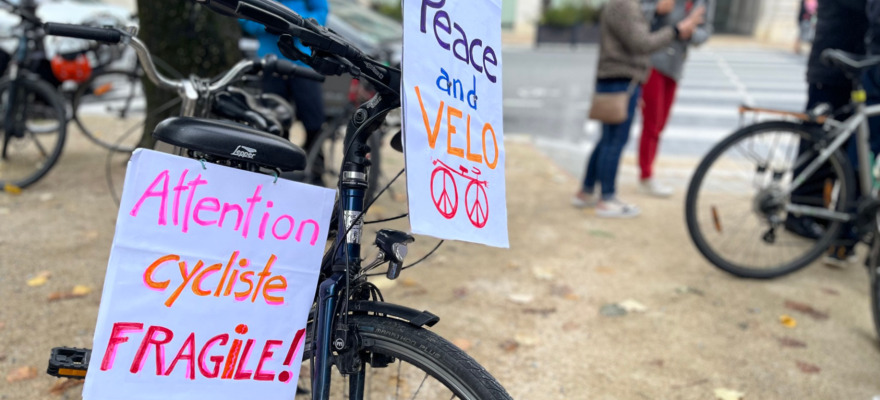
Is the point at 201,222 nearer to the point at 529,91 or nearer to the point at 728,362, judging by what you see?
the point at 728,362

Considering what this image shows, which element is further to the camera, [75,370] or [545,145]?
[545,145]

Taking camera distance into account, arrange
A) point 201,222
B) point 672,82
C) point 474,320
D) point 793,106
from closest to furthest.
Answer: point 201,222
point 474,320
point 672,82
point 793,106

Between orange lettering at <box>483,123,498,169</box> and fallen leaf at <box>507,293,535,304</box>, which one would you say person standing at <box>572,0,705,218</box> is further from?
orange lettering at <box>483,123,498,169</box>

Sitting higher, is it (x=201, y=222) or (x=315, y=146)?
(x=315, y=146)

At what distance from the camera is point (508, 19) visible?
94.9 ft

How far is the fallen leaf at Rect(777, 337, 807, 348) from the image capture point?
3381mm

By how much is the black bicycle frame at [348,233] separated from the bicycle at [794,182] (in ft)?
9.22

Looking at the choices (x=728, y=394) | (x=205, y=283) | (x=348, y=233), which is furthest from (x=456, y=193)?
(x=728, y=394)

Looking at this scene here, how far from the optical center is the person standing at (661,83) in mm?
5215

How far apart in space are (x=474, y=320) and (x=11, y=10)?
3.24m

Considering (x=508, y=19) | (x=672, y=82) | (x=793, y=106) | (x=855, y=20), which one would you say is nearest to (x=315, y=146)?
(x=672, y=82)

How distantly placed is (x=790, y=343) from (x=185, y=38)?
3995 millimetres

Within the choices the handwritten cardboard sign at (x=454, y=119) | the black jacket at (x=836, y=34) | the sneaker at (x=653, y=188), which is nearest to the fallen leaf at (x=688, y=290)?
the black jacket at (x=836, y=34)

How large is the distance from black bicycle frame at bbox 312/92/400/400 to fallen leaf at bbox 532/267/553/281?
7.75ft
